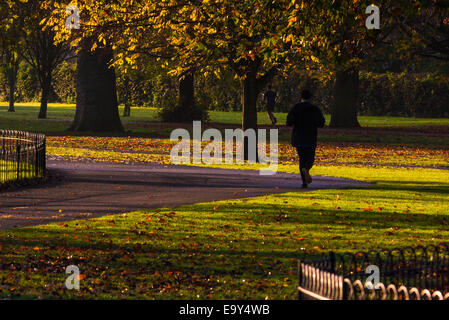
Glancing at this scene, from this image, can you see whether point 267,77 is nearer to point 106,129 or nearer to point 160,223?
point 160,223

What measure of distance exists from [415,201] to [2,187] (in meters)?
8.19

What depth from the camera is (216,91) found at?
63469 mm

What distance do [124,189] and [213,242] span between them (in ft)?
21.4

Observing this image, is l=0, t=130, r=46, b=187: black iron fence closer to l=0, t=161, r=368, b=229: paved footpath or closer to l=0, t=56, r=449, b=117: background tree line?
l=0, t=161, r=368, b=229: paved footpath

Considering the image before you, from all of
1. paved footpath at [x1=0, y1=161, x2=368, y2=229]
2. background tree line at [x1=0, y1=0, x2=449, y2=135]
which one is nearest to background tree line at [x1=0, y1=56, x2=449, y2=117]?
background tree line at [x1=0, y1=0, x2=449, y2=135]

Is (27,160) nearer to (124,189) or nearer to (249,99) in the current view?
(124,189)

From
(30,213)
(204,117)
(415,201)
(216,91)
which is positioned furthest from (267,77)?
(216,91)

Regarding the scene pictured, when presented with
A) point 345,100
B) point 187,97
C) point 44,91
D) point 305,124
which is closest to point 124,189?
point 305,124

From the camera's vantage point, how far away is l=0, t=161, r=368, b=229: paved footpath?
15.2 metres

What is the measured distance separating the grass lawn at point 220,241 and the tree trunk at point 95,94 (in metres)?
19.2

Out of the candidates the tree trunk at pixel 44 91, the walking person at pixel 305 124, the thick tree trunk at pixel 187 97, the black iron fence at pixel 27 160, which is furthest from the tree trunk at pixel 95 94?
the walking person at pixel 305 124

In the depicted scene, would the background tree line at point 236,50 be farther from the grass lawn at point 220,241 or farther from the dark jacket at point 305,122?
the grass lawn at point 220,241

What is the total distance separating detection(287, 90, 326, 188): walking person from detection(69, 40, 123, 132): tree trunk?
20.1 metres

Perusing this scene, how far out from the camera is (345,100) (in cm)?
4516
